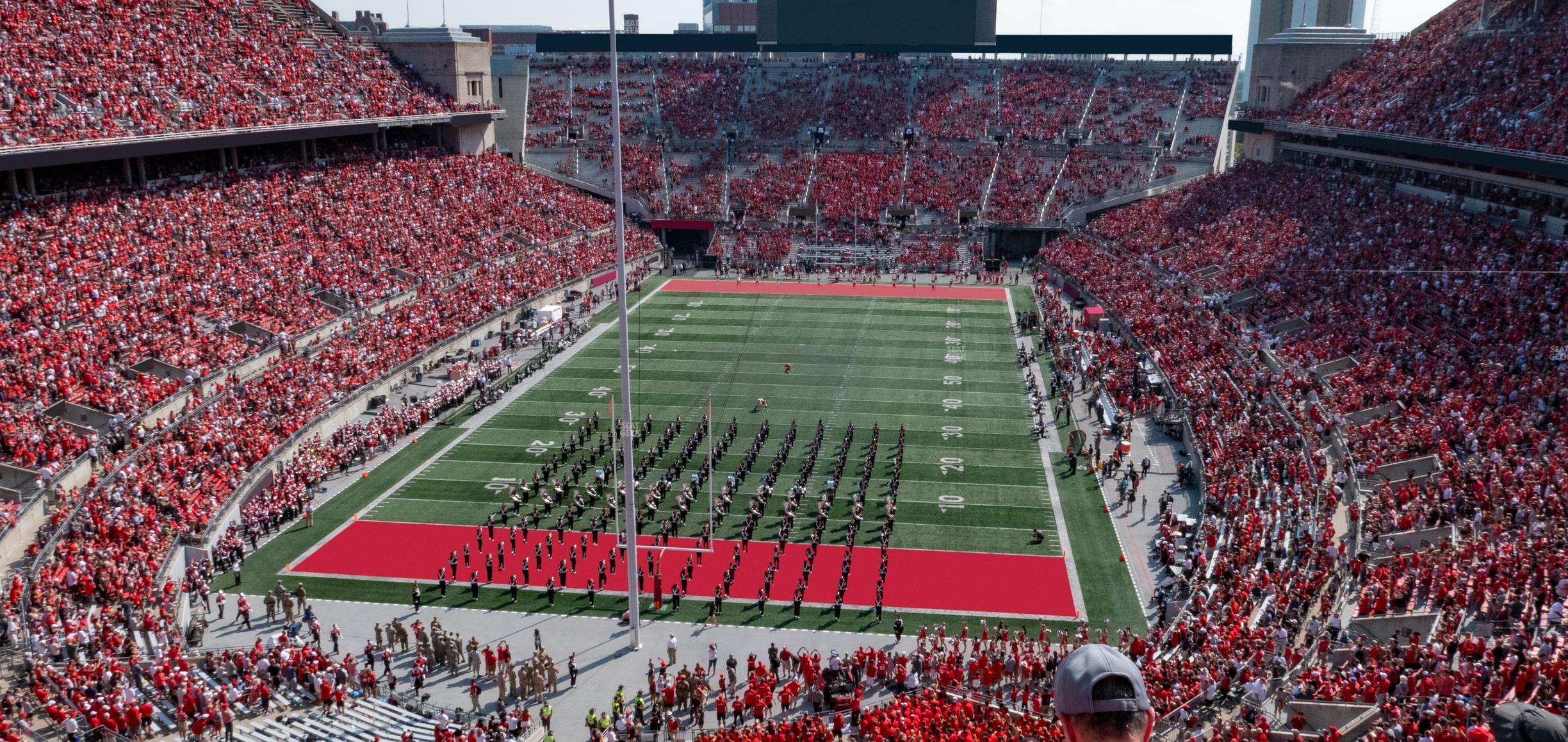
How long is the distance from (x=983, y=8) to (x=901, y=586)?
53719mm

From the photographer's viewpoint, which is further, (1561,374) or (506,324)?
(506,324)

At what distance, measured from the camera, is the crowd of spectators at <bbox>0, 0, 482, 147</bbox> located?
33.7m

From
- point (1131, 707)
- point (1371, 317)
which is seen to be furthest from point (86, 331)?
point (1371, 317)

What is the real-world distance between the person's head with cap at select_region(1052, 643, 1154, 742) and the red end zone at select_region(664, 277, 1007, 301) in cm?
4648

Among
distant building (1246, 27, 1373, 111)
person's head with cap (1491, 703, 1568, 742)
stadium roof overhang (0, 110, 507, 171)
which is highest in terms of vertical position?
distant building (1246, 27, 1373, 111)

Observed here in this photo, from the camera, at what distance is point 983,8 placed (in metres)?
Answer: 69.1

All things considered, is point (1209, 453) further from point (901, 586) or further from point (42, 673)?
A: point (42, 673)

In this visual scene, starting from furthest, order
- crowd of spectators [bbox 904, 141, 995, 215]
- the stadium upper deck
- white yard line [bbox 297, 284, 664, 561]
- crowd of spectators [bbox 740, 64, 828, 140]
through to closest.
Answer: crowd of spectators [bbox 740, 64, 828, 140] → the stadium upper deck → crowd of spectators [bbox 904, 141, 995, 215] → white yard line [bbox 297, 284, 664, 561]

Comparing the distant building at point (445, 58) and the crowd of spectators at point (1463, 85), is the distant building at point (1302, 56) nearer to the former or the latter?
the crowd of spectators at point (1463, 85)

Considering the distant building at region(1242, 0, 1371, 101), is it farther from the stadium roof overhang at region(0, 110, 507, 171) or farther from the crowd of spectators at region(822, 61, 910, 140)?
the stadium roof overhang at region(0, 110, 507, 171)

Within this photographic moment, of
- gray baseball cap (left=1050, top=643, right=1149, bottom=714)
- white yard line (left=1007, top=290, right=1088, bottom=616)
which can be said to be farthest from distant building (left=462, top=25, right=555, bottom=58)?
gray baseball cap (left=1050, top=643, right=1149, bottom=714)

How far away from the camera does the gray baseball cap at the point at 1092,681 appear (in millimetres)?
2752

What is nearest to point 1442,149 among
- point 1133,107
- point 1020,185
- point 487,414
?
point 1020,185

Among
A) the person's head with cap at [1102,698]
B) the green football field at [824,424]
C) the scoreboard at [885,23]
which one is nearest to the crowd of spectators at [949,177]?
the scoreboard at [885,23]
